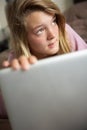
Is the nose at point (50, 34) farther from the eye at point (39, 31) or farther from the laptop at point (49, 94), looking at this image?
the laptop at point (49, 94)

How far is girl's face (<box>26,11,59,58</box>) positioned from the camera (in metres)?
0.73

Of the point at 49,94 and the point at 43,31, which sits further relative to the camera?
the point at 43,31

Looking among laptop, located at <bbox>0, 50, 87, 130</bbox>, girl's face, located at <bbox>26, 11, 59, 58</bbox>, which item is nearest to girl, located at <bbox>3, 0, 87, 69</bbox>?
girl's face, located at <bbox>26, 11, 59, 58</bbox>

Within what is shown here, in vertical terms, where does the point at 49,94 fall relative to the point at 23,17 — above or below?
below

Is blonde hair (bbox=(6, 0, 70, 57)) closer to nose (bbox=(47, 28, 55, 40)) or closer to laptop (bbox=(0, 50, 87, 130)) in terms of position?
nose (bbox=(47, 28, 55, 40))

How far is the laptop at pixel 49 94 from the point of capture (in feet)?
1.64

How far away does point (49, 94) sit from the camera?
538mm

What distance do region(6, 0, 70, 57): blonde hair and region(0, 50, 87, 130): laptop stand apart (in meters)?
0.27

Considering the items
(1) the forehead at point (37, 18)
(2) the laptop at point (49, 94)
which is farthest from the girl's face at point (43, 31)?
(2) the laptop at point (49, 94)

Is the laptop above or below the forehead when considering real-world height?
below

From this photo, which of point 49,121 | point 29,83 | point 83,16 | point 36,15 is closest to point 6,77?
point 29,83

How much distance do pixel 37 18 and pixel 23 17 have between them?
6cm

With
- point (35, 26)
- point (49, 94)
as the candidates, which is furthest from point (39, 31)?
point (49, 94)

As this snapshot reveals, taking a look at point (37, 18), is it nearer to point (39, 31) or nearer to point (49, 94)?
point (39, 31)
